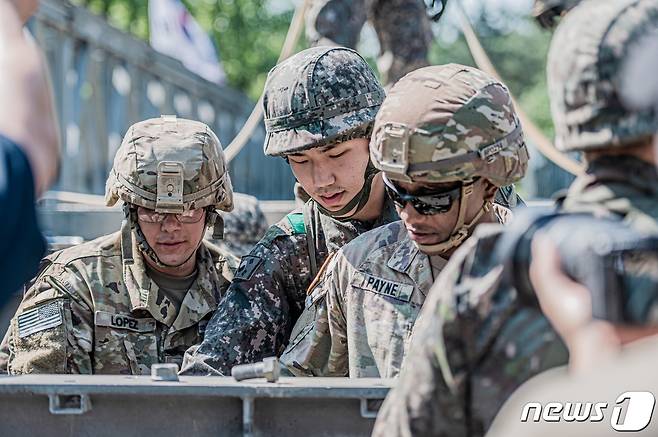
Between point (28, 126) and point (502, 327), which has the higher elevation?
point (28, 126)

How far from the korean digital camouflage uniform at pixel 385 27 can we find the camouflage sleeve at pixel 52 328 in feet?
13.8

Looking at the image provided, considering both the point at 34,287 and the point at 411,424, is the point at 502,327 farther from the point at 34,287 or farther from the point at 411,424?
the point at 34,287

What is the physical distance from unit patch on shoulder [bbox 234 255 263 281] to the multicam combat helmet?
5.21 ft

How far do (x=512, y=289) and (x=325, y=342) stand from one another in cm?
194

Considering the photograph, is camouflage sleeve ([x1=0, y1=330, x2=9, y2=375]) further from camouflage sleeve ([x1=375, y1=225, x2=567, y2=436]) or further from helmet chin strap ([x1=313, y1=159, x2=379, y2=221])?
camouflage sleeve ([x1=375, y1=225, x2=567, y2=436])

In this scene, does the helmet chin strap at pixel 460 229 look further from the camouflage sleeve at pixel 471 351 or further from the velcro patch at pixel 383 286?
the camouflage sleeve at pixel 471 351

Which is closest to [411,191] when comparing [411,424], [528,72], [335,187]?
[335,187]

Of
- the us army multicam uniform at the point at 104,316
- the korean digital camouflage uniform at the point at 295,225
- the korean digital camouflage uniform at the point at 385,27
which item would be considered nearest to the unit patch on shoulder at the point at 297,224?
the korean digital camouflage uniform at the point at 295,225

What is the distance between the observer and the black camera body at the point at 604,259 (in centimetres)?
227

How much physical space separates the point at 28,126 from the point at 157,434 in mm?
1471

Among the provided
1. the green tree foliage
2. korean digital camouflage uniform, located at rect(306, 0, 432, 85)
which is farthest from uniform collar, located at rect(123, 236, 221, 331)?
the green tree foliage

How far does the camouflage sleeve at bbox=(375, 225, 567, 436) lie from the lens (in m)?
2.48

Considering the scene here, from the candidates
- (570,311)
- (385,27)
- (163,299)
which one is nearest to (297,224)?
(163,299)

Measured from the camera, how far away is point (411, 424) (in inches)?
102
